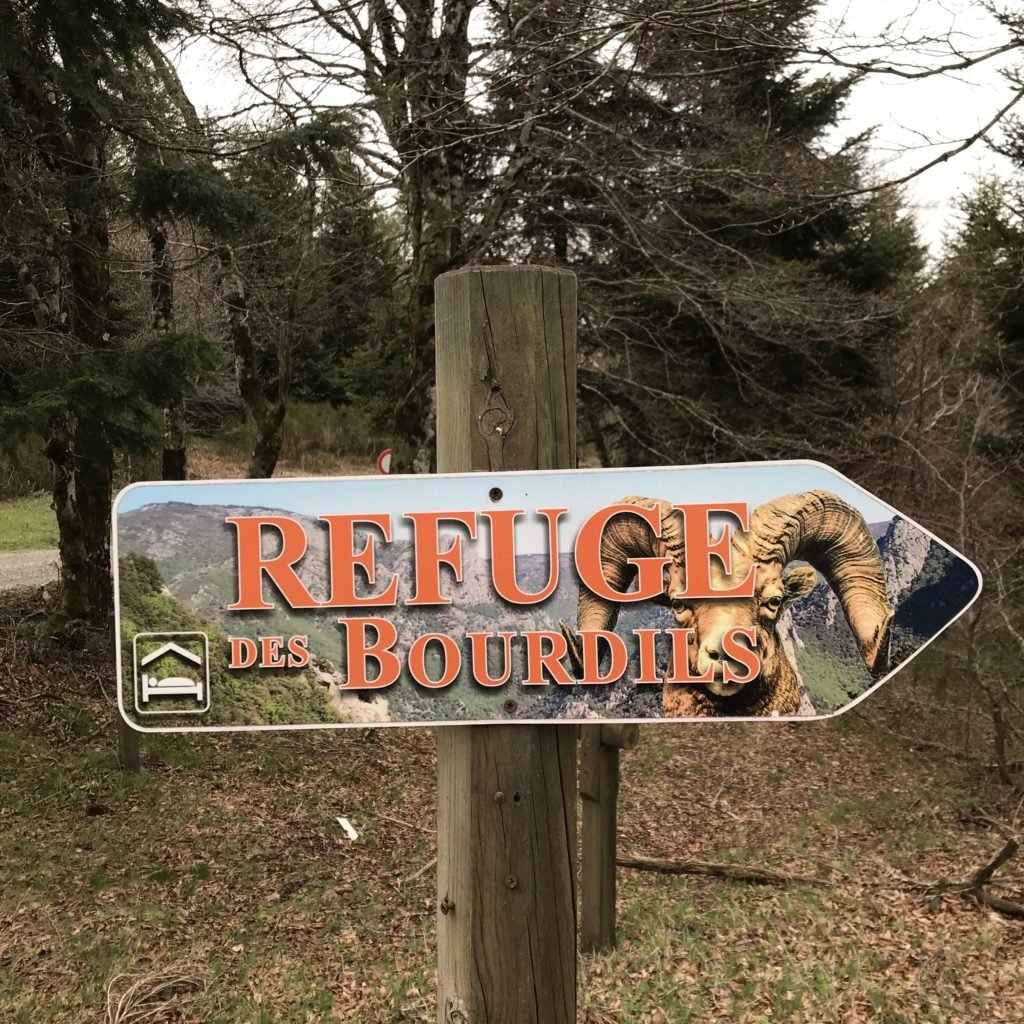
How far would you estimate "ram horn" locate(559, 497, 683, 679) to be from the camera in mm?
1368

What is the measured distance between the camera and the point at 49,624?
7.87 metres

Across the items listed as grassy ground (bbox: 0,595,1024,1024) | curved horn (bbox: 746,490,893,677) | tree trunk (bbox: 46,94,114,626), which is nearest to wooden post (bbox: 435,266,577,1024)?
curved horn (bbox: 746,490,893,677)

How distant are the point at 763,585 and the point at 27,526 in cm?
1774

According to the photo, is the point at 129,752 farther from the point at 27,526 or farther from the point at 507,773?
the point at 27,526

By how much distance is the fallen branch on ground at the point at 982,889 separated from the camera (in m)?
4.64

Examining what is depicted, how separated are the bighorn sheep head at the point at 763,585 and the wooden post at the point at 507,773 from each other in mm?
217

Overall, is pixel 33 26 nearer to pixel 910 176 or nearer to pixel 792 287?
pixel 910 176

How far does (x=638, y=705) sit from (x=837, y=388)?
479 inches

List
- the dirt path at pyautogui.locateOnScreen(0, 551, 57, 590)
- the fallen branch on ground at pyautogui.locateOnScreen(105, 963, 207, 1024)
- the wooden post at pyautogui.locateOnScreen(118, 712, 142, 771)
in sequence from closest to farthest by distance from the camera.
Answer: the fallen branch on ground at pyautogui.locateOnScreen(105, 963, 207, 1024) → the wooden post at pyautogui.locateOnScreen(118, 712, 142, 771) → the dirt path at pyautogui.locateOnScreen(0, 551, 57, 590)

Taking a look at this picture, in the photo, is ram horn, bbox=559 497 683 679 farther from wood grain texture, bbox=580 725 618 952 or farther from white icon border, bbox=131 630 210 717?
wood grain texture, bbox=580 725 618 952

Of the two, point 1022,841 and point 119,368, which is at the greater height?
point 119,368

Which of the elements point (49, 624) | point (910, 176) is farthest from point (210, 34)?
point (910, 176)

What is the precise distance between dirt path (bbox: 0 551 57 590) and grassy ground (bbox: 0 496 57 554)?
1.20 feet

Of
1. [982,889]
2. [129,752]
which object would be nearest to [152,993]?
[129,752]
